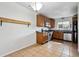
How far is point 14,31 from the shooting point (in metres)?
3.43

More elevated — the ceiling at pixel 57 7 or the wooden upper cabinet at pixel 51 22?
the ceiling at pixel 57 7

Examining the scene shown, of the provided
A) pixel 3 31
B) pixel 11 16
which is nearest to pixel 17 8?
pixel 11 16

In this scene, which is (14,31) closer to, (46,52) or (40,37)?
(46,52)

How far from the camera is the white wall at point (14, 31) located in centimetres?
295

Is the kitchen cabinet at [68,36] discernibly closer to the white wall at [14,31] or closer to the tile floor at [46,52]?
the tile floor at [46,52]

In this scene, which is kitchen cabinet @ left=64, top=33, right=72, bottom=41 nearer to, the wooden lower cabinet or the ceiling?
the ceiling

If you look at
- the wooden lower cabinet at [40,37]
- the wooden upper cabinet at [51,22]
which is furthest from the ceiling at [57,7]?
the wooden upper cabinet at [51,22]

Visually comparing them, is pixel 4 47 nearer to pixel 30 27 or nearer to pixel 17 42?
pixel 17 42

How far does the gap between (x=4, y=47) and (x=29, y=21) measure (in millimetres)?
2092

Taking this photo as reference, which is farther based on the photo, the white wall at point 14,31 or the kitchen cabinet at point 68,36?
the kitchen cabinet at point 68,36

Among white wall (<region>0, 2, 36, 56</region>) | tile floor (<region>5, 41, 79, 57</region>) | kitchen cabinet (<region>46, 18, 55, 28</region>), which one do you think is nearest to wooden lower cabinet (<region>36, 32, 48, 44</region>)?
white wall (<region>0, 2, 36, 56</region>)

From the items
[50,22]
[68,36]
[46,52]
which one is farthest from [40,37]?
[50,22]

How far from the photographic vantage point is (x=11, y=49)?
10.8 feet

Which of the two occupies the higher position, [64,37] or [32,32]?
[32,32]
